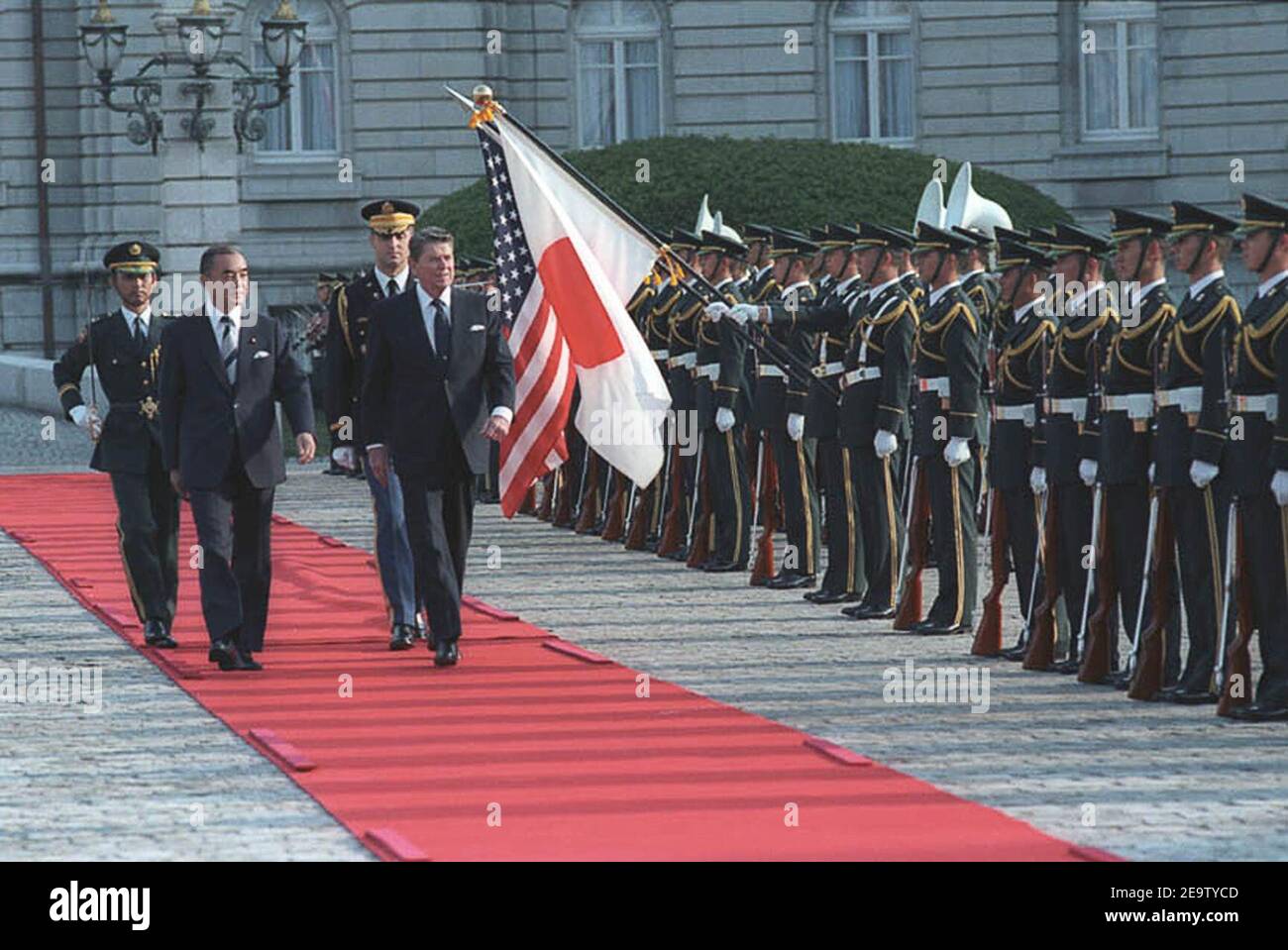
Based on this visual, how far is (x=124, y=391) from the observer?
1364 centimetres

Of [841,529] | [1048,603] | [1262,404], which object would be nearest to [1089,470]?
[1048,603]

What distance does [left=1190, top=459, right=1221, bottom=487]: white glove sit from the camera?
432 inches

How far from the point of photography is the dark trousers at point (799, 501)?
16.3 metres

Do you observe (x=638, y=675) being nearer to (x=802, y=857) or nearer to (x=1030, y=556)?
(x=1030, y=556)

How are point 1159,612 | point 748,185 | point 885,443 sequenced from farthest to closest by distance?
point 748,185 → point 885,443 → point 1159,612

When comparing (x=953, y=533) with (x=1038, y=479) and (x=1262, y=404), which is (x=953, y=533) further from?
(x=1262, y=404)

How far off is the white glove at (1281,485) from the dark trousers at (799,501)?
571 centimetres

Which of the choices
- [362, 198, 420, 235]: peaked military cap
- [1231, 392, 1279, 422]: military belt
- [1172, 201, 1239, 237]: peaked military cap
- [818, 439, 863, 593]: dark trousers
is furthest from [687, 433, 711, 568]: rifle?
[1231, 392, 1279, 422]: military belt

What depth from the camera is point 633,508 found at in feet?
62.5

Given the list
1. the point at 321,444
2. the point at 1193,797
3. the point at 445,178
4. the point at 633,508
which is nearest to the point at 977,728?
the point at 1193,797

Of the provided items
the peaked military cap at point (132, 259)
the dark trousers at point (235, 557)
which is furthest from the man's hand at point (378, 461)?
the peaked military cap at point (132, 259)

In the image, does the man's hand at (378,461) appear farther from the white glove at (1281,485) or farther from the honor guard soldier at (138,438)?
the white glove at (1281,485)

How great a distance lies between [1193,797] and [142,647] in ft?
19.7

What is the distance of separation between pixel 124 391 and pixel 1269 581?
559 cm
